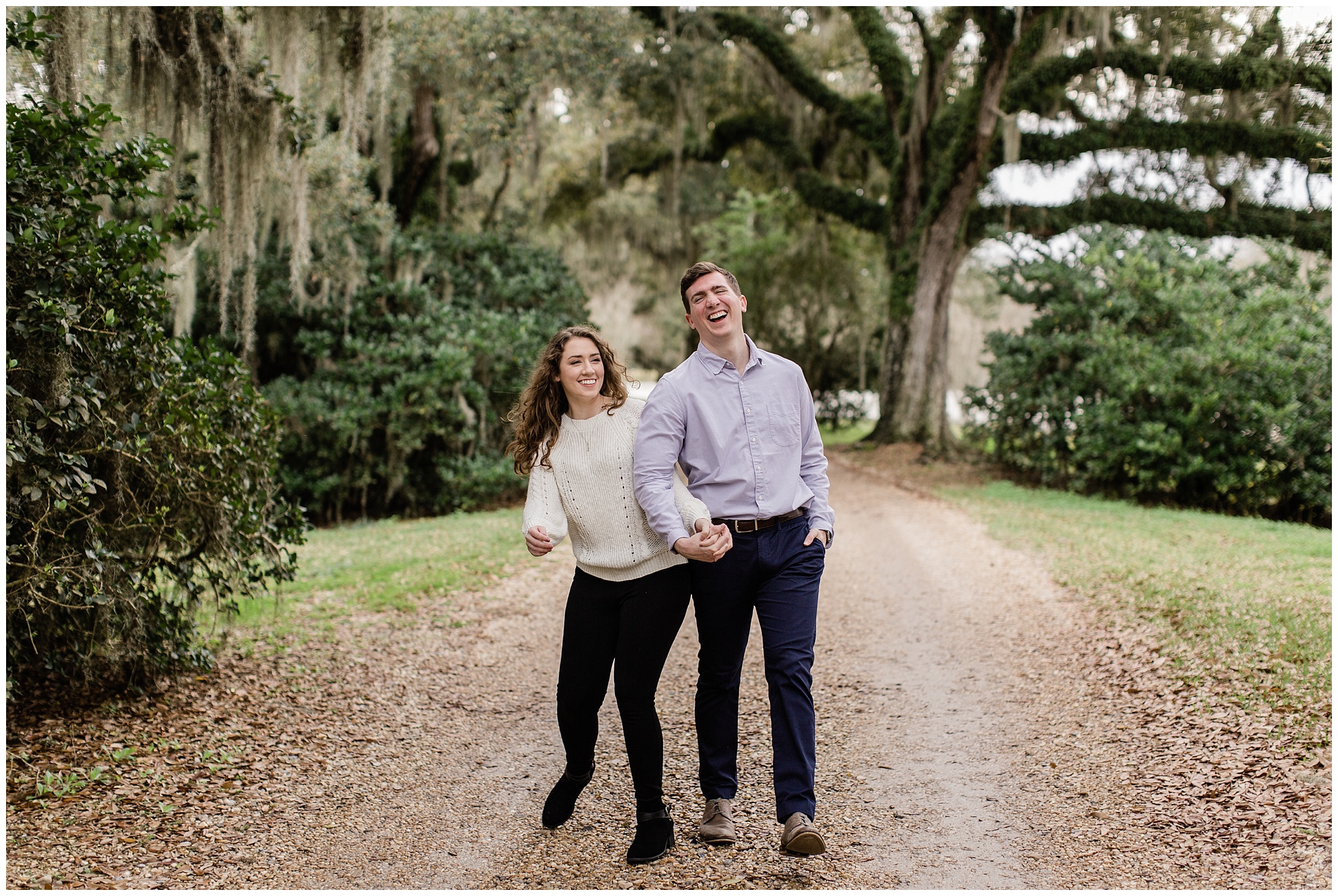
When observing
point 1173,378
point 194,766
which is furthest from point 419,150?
point 194,766

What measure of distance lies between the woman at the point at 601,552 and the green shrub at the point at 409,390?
26.7 feet

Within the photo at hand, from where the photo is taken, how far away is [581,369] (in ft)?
10.7

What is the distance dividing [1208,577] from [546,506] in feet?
18.3

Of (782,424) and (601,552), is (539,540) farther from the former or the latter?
(782,424)

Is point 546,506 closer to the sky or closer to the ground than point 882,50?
closer to the ground

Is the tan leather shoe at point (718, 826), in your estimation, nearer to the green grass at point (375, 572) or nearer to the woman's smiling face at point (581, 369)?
the woman's smiling face at point (581, 369)

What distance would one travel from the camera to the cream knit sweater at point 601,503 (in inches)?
126

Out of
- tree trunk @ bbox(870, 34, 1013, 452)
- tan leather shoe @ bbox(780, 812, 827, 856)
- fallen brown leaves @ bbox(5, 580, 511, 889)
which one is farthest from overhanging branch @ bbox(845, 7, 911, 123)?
tan leather shoe @ bbox(780, 812, 827, 856)

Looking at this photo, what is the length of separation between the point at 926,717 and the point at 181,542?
371 centimetres

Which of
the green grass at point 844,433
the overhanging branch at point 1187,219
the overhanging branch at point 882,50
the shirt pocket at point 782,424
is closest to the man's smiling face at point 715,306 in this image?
the shirt pocket at point 782,424

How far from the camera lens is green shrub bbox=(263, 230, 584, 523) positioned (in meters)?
11.6

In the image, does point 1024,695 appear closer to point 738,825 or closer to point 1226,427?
point 738,825

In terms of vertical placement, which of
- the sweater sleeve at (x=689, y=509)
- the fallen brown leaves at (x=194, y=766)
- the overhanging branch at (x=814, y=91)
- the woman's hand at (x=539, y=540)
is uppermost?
the overhanging branch at (x=814, y=91)

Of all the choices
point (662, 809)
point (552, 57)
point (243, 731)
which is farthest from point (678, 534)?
point (552, 57)
